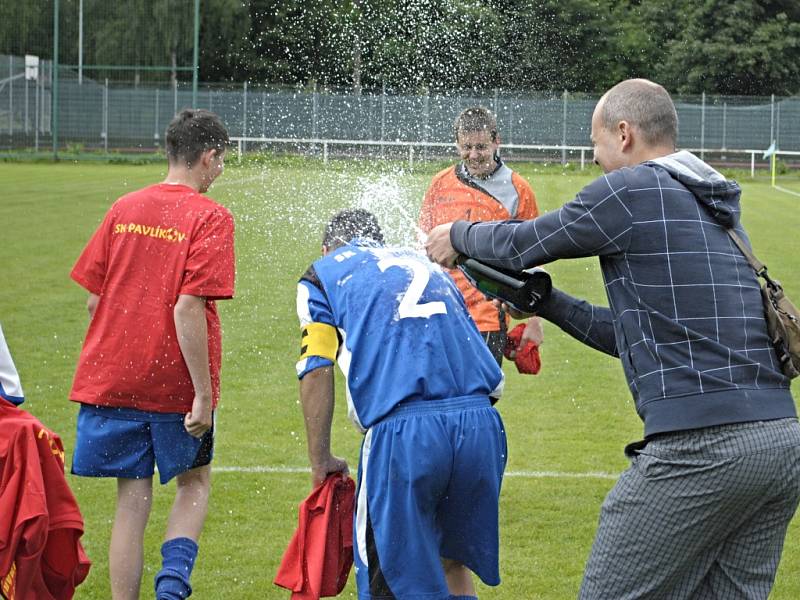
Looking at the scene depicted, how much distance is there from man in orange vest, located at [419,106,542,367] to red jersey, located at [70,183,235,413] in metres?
1.89

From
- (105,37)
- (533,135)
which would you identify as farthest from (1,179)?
(533,135)

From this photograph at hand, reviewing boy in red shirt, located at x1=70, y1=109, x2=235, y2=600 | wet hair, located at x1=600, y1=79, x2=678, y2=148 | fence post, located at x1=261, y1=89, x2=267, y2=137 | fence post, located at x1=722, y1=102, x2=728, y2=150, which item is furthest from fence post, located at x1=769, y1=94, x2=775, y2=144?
wet hair, located at x1=600, y1=79, x2=678, y2=148

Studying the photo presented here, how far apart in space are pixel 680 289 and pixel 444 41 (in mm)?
38183

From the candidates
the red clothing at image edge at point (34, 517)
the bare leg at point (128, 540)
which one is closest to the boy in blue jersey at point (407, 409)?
the red clothing at image edge at point (34, 517)

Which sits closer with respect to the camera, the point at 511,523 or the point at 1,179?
the point at 511,523

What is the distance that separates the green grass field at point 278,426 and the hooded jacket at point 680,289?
7.55 ft

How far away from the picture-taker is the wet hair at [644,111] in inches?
144

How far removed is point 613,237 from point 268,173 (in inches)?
1218

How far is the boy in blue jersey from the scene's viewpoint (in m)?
4.04

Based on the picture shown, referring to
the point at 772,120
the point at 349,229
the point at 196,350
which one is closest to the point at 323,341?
the point at 349,229

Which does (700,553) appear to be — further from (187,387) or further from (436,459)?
(187,387)

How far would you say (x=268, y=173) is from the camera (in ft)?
112

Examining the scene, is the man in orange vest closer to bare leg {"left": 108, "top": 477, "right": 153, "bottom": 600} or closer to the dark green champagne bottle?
bare leg {"left": 108, "top": 477, "right": 153, "bottom": 600}

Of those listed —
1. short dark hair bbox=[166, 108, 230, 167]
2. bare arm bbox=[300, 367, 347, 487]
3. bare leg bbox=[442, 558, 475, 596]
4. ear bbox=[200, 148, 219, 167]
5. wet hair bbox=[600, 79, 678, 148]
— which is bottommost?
bare leg bbox=[442, 558, 475, 596]
